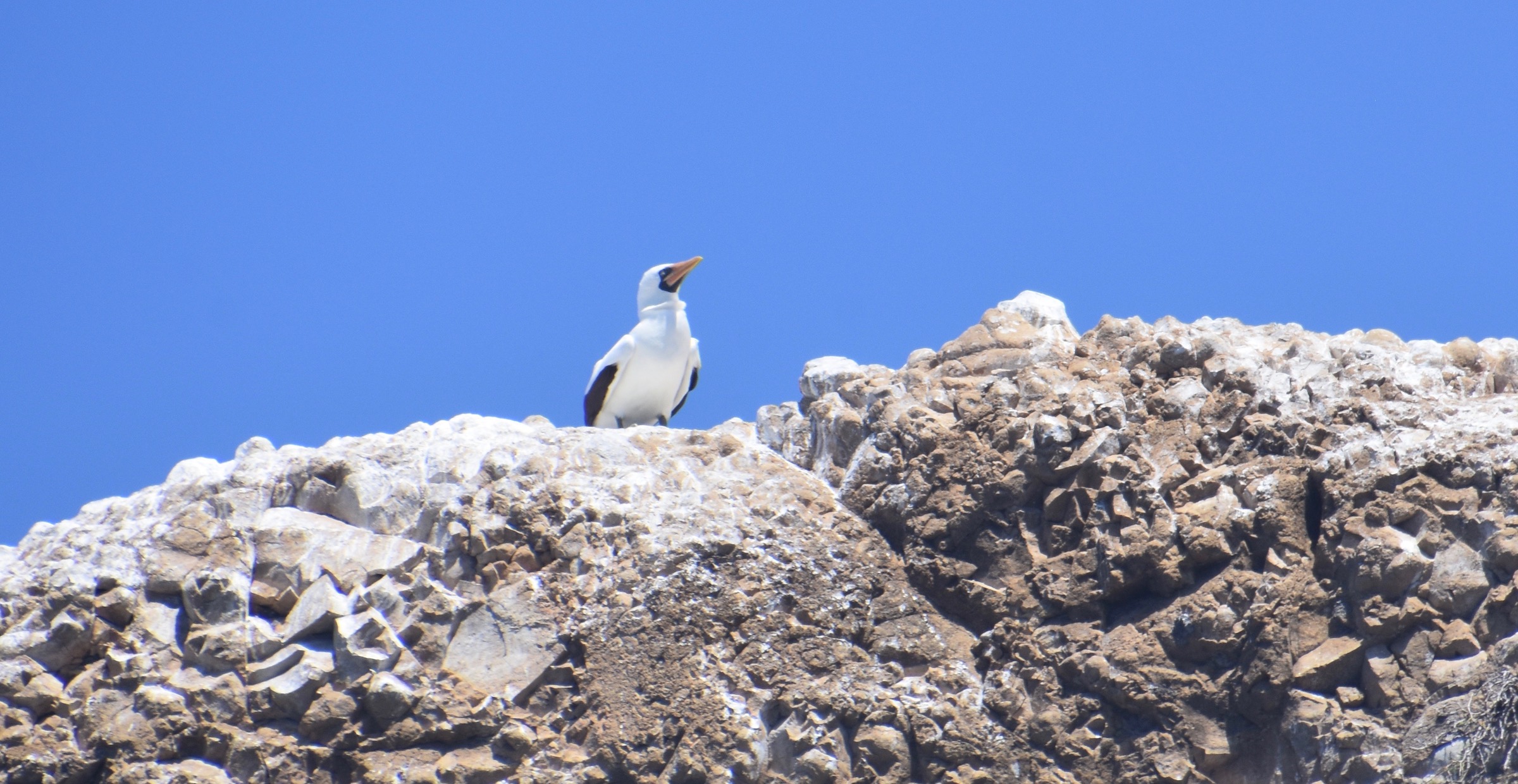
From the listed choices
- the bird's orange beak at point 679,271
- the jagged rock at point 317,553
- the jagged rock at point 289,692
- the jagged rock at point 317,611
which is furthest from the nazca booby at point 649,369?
the jagged rock at point 289,692

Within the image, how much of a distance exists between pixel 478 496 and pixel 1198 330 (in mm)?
4573

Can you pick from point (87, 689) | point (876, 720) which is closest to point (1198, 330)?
point (876, 720)

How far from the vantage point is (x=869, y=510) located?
29.2 feet

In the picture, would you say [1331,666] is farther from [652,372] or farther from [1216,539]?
[652,372]

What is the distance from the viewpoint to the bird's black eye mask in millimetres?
13148

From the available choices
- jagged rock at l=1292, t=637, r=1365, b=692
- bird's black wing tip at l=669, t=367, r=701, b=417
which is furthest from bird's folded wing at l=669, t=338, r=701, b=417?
jagged rock at l=1292, t=637, r=1365, b=692

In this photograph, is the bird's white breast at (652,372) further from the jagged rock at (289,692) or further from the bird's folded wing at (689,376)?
the jagged rock at (289,692)

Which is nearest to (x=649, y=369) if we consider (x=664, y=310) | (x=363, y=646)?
(x=664, y=310)

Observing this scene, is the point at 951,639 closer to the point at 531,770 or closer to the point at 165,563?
the point at 531,770

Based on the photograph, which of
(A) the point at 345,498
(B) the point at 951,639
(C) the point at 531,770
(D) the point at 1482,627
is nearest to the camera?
(D) the point at 1482,627

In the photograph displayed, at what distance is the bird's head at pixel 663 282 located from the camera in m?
13.1

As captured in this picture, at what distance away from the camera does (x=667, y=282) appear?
13172mm

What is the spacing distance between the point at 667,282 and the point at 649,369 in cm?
102

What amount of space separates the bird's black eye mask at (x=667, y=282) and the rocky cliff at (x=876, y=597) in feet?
13.7
